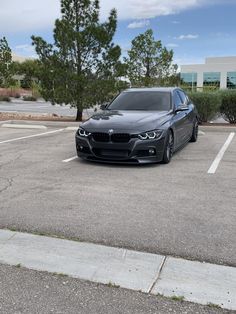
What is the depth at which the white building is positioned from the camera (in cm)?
9869

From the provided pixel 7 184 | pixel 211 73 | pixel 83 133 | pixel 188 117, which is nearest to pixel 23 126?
pixel 188 117

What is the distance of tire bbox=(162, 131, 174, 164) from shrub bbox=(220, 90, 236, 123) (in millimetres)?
7545

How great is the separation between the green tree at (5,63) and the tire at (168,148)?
1502cm

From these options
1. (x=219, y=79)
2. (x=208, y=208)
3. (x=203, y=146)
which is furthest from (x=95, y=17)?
(x=219, y=79)

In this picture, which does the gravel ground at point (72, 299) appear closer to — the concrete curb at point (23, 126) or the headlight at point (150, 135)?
the headlight at point (150, 135)

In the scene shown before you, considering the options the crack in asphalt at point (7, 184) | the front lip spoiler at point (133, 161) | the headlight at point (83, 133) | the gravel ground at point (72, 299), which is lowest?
the crack in asphalt at point (7, 184)

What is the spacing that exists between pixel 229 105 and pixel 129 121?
8.38 meters

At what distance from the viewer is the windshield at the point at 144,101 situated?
29.7 feet

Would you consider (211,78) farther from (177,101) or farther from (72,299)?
(72,299)

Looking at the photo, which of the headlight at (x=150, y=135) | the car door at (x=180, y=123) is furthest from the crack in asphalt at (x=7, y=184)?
the car door at (x=180, y=123)

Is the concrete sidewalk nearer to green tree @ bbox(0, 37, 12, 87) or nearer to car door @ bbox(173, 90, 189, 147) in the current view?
car door @ bbox(173, 90, 189, 147)

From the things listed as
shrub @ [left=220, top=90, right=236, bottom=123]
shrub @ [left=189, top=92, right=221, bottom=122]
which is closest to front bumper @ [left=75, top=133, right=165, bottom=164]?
shrub @ [left=189, top=92, right=221, bottom=122]

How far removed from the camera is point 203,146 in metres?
10.4

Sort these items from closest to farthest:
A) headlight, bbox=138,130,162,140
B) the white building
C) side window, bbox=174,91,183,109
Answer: headlight, bbox=138,130,162,140
side window, bbox=174,91,183,109
the white building
